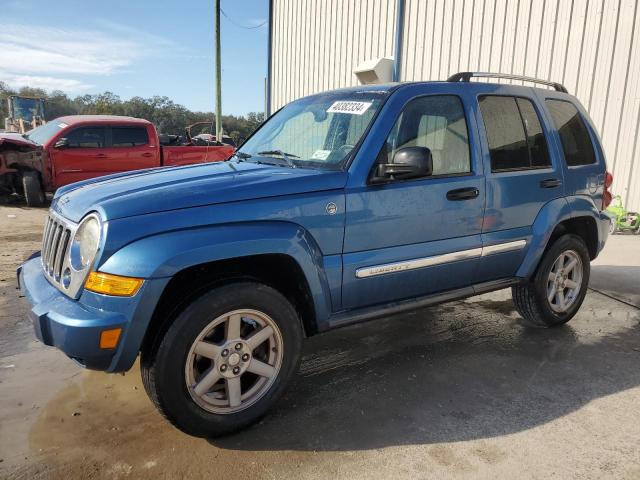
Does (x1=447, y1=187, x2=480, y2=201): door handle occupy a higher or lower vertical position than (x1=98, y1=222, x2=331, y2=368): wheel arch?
higher

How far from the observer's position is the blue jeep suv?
229cm

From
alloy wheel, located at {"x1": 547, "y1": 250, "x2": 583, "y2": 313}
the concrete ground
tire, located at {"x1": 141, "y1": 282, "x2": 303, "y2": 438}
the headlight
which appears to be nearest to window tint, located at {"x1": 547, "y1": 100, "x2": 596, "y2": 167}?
alloy wheel, located at {"x1": 547, "y1": 250, "x2": 583, "y2": 313}

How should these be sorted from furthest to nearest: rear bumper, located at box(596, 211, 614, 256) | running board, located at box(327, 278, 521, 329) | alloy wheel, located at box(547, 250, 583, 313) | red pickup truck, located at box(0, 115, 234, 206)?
red pickup truck, located at box(0, 115, 234, 206)
rear bumper, located at box(596, 211, 614, 256)
alloy wheel, located at box(547, 250, 583, 313)
running board, located at box(327, 278, 521, 329)

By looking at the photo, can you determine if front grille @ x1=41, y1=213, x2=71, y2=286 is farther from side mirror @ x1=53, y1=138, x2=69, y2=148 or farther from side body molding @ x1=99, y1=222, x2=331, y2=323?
side mirror @ x1=53, y1=138, x2=69, y2=148

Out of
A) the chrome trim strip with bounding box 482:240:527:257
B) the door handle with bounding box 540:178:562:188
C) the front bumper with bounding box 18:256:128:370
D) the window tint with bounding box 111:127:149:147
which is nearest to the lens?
the front bumper with bounding box 18:256:128:370

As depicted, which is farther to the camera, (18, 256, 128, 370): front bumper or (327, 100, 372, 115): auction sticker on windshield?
(327, 100, 372, 115): auction sticker on windshield

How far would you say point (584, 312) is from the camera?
4672 millimetres

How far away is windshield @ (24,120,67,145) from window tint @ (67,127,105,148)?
306 mm

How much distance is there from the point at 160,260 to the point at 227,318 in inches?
18.8

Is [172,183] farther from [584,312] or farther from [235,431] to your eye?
[584,312]

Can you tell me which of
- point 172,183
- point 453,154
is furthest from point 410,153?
point 172,183

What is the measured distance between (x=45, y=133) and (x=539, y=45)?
9.69 metres

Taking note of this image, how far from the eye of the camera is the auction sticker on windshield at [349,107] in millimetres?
3168

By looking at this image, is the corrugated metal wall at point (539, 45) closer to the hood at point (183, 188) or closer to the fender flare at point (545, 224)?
the fender flare at point (545, 224)
